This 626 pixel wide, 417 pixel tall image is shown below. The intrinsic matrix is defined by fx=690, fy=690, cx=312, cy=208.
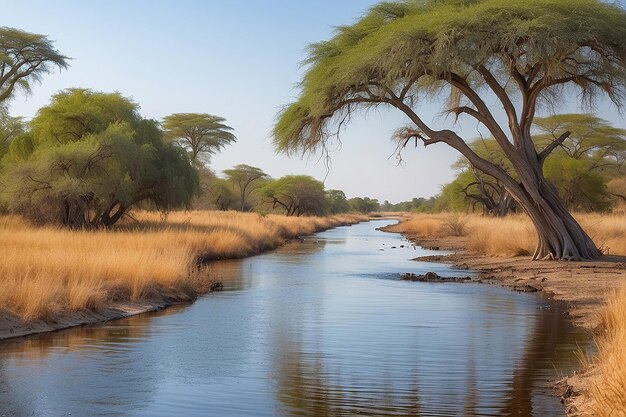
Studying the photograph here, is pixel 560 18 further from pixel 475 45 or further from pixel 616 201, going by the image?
pixel 616 201

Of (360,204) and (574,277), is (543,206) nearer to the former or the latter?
(574,277)

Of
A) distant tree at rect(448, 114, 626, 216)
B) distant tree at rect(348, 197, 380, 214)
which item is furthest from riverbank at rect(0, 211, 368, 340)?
distant tree at rect(348, 197, 380, 214)

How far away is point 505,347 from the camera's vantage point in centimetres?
1012

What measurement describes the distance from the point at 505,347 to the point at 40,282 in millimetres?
7546

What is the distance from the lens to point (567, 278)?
711 inches

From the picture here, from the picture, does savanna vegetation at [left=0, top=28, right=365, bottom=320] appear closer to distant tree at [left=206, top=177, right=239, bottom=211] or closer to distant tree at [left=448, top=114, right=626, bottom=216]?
distant tree at [left=448, top=114, right=626, bottom=216]

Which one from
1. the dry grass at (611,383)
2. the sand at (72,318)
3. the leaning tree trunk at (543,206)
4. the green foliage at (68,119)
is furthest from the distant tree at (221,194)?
the dry grass at (611,383)

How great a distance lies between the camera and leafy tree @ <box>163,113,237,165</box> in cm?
5922

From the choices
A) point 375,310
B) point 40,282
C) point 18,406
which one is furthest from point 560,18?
point 18,406

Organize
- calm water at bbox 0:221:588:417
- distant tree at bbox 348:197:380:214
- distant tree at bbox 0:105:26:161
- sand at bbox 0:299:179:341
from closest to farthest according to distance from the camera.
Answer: calm water at bbox 0:221:588:417 < sand at bbox 0:299:179:341 < distant tree at bbox 0:105:26:161 < distant tree at bbox 348:197:380:214

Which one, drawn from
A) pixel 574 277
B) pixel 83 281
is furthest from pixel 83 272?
pixel 574 277

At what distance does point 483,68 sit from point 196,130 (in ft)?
136

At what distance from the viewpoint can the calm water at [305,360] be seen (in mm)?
6984

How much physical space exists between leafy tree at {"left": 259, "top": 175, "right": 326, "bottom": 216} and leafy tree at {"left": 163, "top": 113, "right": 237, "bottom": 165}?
20.6m
